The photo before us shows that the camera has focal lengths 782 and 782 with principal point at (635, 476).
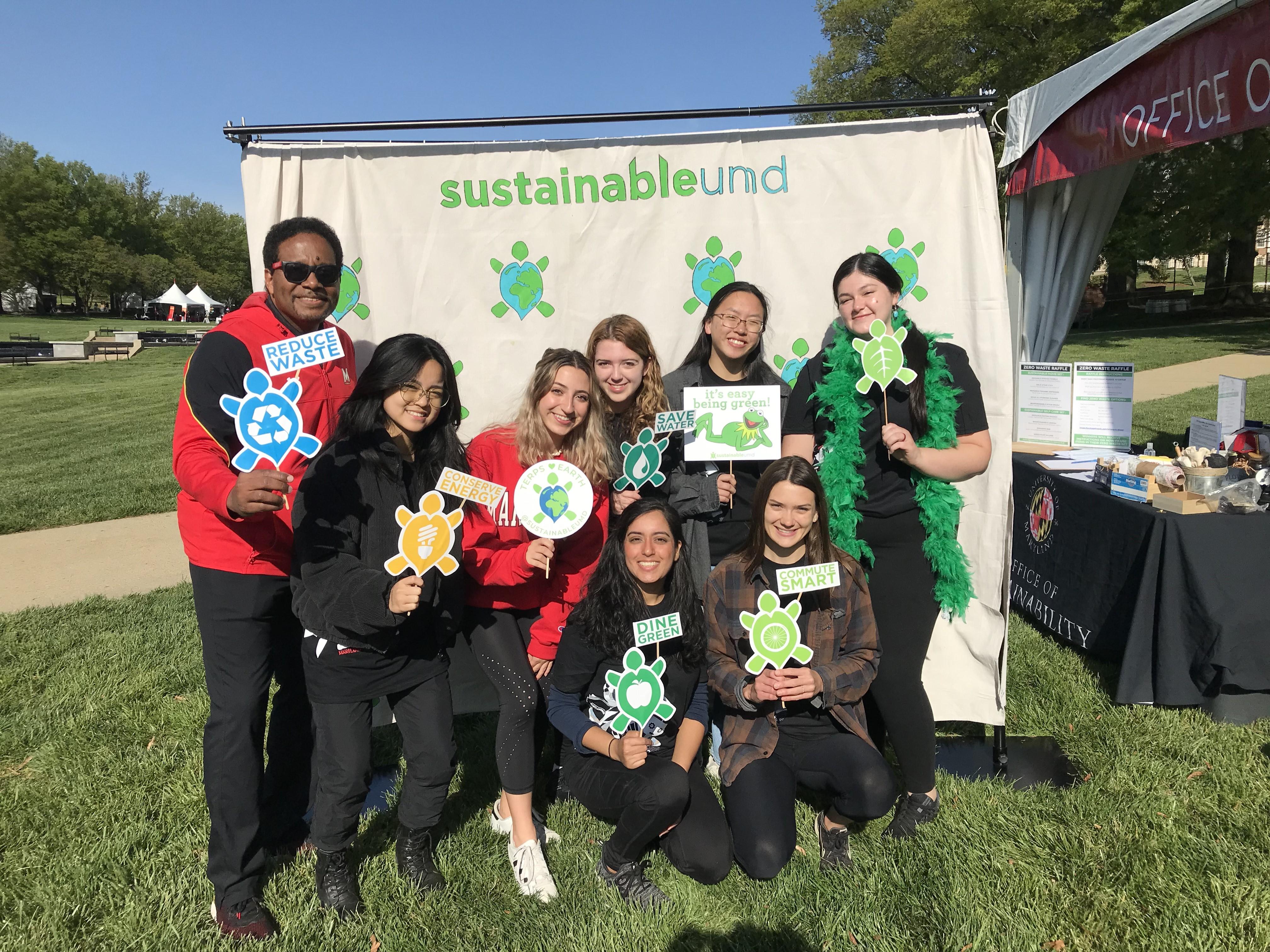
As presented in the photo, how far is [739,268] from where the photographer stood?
11.0ft

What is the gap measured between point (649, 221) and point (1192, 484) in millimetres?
2588

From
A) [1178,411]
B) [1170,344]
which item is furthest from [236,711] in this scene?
[1170,344]

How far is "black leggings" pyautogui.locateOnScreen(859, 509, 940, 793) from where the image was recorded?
267cm

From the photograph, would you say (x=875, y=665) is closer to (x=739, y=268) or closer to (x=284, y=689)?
(x=739, y=268)

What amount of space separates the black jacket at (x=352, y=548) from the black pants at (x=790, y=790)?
120cm

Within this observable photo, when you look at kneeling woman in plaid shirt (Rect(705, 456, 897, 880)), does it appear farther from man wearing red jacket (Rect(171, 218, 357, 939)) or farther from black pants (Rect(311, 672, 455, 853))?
man wearing red jacket (Rect(171, 218, 357, 939))

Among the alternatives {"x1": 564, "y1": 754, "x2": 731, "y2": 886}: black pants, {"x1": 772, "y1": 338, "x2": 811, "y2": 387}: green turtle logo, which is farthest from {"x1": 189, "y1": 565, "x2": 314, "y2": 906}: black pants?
{"x1": 772, "y1": 338, "x2": 811, "y2": 387}: green turtle logo

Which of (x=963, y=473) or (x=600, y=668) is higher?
(x=963, y=473)

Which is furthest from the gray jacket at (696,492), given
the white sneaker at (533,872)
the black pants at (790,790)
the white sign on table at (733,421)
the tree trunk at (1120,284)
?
the tree trunk at (1120,284)

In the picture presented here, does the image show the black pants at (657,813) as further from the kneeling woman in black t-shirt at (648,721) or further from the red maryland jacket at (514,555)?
the red maryland jacket at (514,555)

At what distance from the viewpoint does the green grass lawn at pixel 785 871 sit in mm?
2246

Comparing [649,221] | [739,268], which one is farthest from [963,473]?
[649,221]

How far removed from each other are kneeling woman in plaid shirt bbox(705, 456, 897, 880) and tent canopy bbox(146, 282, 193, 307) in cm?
5682

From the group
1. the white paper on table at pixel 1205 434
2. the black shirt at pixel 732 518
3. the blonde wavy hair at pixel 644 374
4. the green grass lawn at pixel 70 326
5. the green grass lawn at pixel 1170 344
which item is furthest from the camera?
the green grass lawn at pixel 70 326
